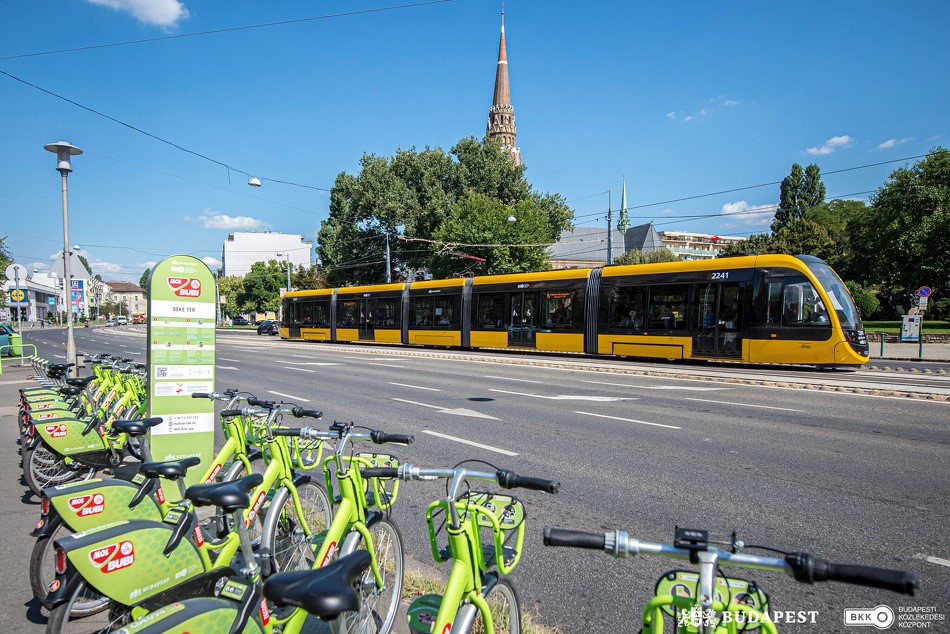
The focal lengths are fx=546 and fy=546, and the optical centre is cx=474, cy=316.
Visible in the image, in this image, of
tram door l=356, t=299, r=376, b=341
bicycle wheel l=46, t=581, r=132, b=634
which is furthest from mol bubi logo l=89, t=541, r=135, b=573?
tram door l=356, t=299, r=376, b=341

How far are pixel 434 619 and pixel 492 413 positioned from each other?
7068 millimetres

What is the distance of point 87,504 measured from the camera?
3.03 metres

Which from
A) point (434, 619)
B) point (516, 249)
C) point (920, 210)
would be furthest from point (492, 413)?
point (920, 210)

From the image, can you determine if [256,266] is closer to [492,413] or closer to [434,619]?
[492,413]

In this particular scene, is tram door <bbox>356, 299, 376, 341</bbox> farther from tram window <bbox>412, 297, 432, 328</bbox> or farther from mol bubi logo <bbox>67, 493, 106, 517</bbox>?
mol bubi logo <bbox>67, 493, 106, 517</bbox>

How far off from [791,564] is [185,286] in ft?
16.9

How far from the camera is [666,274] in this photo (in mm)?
17234

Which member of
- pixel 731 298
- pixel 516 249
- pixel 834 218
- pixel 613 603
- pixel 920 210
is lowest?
pixel 613 603

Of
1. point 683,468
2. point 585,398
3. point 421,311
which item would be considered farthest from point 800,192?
point 683,468

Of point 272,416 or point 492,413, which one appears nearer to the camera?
point 272,416

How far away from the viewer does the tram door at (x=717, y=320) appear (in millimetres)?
15945

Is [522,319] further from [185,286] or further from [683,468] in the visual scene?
[185,286]

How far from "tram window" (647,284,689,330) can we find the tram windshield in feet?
11.4

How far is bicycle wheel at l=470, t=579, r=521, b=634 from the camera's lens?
2264 mm
